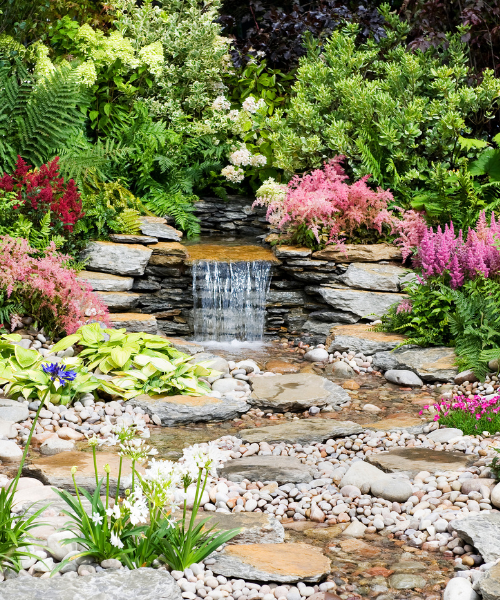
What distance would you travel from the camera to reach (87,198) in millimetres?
7680

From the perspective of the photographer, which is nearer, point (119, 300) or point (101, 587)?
point (101, 587)

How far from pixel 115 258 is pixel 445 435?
411 centimetres

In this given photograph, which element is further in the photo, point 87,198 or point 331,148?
point 331,148

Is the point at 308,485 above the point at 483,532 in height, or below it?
below

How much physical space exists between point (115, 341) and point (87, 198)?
8.45ft

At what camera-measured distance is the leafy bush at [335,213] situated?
776 cm

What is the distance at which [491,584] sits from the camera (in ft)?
8.06

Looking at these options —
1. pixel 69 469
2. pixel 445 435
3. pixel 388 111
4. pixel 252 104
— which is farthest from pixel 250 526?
pixel 252 104

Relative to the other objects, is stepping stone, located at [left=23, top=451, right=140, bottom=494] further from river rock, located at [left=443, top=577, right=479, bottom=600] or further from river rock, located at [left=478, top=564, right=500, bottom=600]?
river rock, located at [left=478, top=564, right=500, bottom=600]

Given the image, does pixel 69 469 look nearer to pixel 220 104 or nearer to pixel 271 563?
pixel 271 563

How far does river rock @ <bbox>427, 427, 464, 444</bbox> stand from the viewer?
4355mm

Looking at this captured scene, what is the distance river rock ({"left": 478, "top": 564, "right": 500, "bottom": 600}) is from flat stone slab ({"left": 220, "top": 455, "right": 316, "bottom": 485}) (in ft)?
4.76

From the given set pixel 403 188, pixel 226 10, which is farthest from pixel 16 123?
pixel 226 10

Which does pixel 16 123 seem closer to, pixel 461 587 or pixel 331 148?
pixel 331 148
